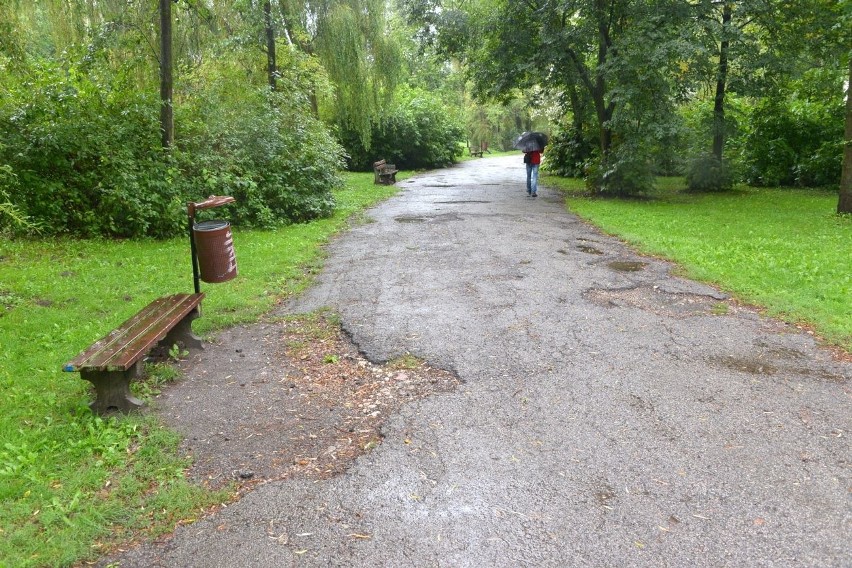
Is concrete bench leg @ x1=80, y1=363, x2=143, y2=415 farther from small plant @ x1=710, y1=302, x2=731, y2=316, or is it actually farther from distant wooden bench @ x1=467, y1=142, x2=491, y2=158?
distant wooden bench @ x1=467, y1=142, x2=491, y2=158

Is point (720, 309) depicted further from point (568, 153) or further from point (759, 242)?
point (568, 153)

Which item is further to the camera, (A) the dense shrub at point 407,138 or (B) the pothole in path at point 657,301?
(A) the dense shrub at point 407,138

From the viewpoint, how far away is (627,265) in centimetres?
888

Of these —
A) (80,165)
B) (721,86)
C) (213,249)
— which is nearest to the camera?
(213,249)

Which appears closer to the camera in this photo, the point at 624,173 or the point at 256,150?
the point at 256,150

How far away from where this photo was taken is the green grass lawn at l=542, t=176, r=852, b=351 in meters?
6.82

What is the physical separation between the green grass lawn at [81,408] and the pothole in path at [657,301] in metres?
3.61

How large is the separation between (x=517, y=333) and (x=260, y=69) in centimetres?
1438

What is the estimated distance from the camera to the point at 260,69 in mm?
17828

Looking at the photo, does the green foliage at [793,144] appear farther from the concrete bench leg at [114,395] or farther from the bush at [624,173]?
the concrete bench leg at [114,395]

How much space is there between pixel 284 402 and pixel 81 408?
133 cm

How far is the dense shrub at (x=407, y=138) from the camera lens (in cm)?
2941

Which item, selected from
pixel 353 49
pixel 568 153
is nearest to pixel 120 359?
pixel 353 49

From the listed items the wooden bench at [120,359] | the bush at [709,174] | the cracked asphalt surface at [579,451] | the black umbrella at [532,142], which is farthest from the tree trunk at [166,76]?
the bush at [709,174]
